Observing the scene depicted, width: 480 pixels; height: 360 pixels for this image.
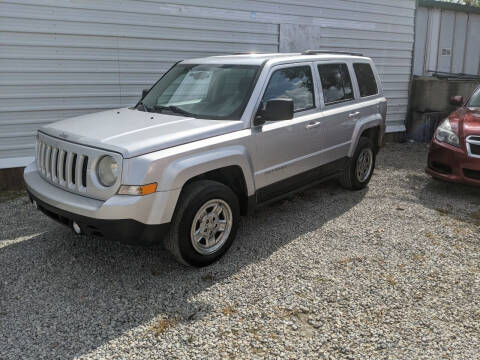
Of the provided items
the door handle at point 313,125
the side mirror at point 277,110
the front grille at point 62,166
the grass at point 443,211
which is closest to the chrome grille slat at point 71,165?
the front grille at point 62,166

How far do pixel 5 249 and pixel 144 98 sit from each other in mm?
2122

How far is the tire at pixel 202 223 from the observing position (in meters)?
3.67

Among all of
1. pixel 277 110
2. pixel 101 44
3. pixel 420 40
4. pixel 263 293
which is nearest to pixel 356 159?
pixel 277 110

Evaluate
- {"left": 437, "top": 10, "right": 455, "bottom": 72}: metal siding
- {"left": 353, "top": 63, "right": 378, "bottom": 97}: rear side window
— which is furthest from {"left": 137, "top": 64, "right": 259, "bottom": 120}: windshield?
{"left": 437, "top": 10, "right": 455, "bottom": 72}: metal siding

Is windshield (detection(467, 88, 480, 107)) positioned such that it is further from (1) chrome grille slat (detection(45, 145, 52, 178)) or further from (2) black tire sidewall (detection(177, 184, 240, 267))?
(1) chrome grille slat (detection(45, 145, 52, 178))

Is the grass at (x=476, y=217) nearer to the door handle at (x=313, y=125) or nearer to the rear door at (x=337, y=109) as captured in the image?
the rear door at (x=337, y=109)

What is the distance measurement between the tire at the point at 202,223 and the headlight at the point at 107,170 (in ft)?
1.88

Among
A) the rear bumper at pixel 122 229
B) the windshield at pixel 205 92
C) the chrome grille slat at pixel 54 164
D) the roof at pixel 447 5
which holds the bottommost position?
the rear bumper at pixel 122 229

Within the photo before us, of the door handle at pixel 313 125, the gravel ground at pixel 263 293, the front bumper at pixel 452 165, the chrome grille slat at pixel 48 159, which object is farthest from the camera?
the front bumper at pixel 452 165

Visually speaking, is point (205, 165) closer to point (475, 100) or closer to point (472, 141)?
point (472, 141)

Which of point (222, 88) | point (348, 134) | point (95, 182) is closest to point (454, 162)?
point (348, 134)

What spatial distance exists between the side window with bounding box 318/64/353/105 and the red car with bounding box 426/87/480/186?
5.42 feet

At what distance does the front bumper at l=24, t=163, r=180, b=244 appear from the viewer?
3332 millimetres

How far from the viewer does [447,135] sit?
630 cm
